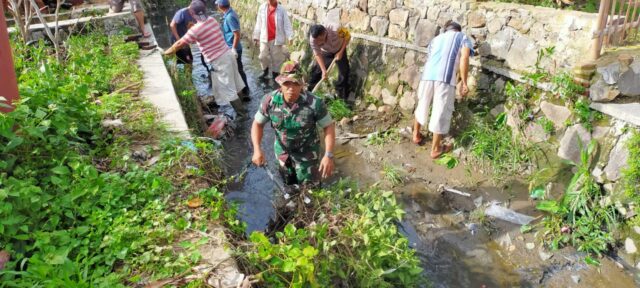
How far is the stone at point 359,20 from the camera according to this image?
8.35m

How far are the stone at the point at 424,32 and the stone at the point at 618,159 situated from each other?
10.1 ft

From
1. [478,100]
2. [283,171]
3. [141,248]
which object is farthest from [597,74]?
[141,248]

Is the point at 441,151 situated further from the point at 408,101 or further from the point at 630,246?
the point at 630,246

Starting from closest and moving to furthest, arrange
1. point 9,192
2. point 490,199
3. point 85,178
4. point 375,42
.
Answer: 1. point 9,192
2. point 85,178
3. point 490,199
4. point 375,42

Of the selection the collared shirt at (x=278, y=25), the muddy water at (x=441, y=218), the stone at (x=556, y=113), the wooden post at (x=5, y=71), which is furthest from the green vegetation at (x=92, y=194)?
the collared shirt at (x=278, y=25)

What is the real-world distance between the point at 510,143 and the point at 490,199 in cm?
89

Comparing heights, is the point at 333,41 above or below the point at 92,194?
above

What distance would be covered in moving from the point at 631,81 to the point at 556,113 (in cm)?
83

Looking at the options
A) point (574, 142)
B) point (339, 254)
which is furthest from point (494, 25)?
point (339, 254)

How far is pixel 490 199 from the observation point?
17.8 ft

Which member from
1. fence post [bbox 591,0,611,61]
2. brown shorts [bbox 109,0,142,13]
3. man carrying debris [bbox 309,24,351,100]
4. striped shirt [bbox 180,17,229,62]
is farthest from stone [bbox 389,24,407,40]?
brown shorts [bbox 109,0,142,13]

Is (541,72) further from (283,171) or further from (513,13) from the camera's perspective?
(283,171)

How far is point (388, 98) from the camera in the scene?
780cm

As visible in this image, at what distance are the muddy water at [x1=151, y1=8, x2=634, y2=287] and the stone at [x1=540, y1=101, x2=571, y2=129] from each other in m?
0.86
